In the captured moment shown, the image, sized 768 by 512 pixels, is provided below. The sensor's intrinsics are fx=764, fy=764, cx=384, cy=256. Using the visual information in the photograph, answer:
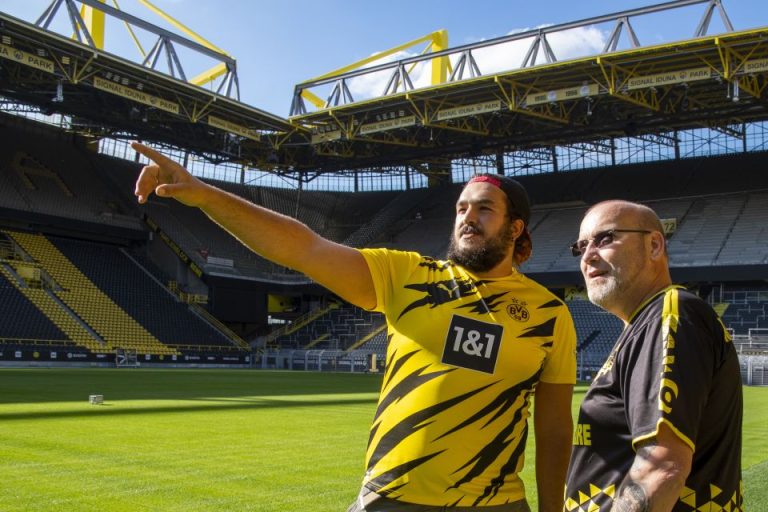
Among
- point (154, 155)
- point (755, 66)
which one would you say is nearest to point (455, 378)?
point (154, 155)

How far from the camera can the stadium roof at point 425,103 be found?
32594 millimetres

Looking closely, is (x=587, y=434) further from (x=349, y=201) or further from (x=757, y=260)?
(x=349, y=201)

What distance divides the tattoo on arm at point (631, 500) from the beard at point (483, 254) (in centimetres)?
116

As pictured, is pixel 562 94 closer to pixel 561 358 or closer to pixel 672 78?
pixel 672 78

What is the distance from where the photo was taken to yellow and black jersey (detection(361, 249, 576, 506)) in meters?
2.87

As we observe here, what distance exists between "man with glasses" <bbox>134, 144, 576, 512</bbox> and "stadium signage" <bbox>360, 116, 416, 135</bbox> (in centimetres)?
3715

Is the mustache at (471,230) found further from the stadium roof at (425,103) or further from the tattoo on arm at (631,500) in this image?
the stadium roof at (425,103)

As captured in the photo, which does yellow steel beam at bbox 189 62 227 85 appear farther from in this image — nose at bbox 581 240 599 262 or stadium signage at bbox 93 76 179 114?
nose at bbox 581 240 599 262

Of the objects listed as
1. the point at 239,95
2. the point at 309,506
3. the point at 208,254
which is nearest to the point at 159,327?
the point at 208,254

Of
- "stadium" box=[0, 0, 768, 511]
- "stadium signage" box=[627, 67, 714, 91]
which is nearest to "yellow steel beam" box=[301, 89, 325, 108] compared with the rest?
"stadium" box=[0, 0, 768, 511]

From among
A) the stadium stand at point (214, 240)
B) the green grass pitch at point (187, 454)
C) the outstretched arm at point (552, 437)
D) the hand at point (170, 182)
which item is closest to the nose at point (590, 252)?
the outstretched arm at point (552, 437)

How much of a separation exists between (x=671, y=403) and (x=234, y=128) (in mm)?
40431

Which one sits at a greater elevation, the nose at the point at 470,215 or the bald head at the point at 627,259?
the nose at the point at 470,215

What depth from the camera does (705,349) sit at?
2.26 m
